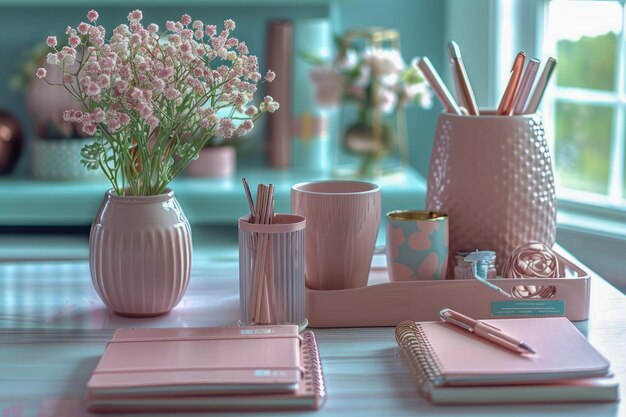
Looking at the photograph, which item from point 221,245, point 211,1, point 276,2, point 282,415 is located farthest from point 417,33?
point 282,415

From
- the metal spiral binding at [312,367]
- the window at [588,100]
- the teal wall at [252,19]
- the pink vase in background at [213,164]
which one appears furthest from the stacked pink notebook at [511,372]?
the teal wall at [252,19]

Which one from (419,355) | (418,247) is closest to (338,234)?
(418,247)

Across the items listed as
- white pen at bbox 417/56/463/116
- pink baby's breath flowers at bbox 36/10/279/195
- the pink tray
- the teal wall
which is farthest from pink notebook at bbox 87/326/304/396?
the teal wall

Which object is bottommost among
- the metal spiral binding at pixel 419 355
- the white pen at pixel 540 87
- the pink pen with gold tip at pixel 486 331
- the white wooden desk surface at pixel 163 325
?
the white wooden desk surface at pixel 163 325

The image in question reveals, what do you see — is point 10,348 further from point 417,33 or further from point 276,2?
point 417,33

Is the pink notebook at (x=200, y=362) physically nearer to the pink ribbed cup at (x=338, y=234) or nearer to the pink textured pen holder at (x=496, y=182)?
the pink ribbed cup at (x=338, y=234)

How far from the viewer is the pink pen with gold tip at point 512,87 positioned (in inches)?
49.9

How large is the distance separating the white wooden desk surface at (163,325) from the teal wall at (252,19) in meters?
1.72

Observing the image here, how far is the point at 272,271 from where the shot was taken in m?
1.12

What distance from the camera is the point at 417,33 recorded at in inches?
121

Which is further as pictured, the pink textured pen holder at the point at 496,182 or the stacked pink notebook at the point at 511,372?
the pink textured pen holder at the point at 496,182

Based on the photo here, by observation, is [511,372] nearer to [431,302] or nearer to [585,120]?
[431,302]

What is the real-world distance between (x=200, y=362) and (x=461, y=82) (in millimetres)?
620

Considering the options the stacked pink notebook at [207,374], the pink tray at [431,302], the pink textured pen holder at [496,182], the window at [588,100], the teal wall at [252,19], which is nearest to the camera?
the stacked pink notebook at [207,374]
